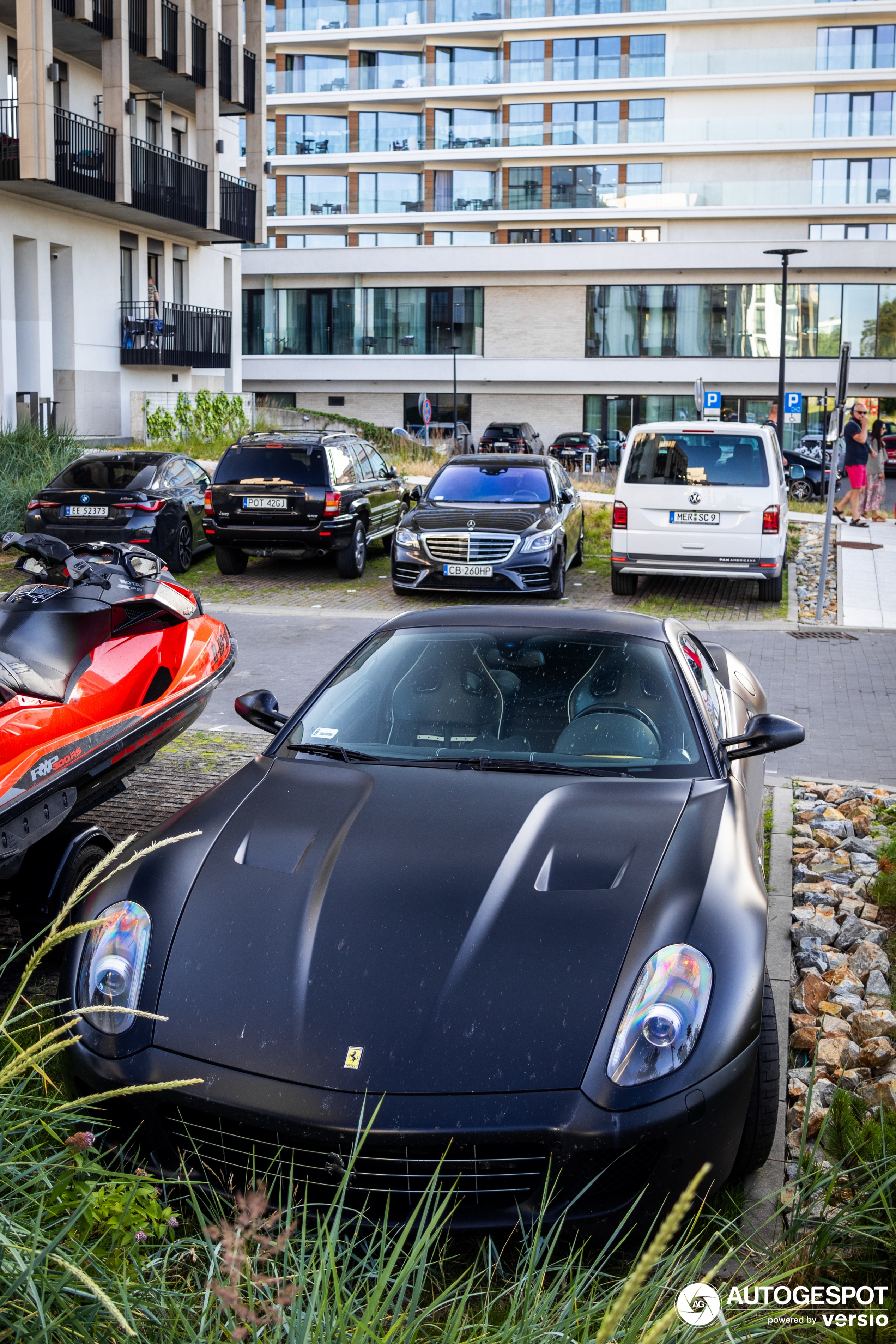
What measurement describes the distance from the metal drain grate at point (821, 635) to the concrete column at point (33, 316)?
21.1 meters

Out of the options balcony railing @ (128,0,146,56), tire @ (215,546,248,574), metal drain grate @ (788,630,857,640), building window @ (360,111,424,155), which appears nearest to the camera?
metal drain grate @ (788,630,857,640)

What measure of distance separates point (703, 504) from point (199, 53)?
25357 millimetres

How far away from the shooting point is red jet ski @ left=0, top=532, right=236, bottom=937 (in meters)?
4.64

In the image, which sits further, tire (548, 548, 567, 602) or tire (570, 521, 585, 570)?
tire (570, 521, 585, 570)

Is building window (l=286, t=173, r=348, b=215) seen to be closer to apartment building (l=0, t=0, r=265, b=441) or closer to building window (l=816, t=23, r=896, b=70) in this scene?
building window (l=816, t=23, r=896, b=70)

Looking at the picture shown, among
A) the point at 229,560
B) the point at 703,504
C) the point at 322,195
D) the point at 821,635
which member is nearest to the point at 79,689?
the point at 821,635

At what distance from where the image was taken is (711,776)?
4.07m

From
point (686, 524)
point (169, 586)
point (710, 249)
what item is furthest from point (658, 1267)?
point (710, 249)

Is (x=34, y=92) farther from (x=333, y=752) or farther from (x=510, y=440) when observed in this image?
(x=333, y=752)

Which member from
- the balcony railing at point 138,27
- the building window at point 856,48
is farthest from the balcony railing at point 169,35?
the building window at point 856,48

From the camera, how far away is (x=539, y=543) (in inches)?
557

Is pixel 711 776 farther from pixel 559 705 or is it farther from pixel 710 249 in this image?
pixel 710 249

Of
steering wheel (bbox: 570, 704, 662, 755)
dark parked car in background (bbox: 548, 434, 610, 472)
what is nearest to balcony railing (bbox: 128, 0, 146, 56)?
dark parked car in background (bbox: 548, 434, 610, 472)

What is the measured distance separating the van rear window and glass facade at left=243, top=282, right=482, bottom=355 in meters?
46.1
